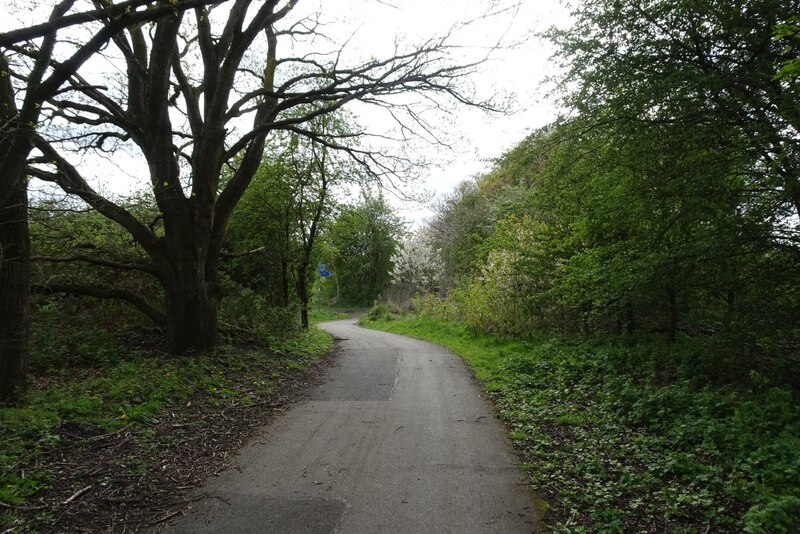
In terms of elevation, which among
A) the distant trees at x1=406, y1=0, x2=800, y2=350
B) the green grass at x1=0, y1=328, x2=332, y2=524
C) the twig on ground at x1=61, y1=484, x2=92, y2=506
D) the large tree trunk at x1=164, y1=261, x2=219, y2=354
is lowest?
the twig on ground at x1=61, y1=484, x2=92, y2=506

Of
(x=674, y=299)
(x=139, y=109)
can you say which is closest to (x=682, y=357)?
(x=674, y=299)

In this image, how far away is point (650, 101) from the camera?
6.32 m

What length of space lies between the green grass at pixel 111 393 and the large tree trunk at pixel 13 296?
1.06ft

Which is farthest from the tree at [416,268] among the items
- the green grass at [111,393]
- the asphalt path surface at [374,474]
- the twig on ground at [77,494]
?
the twig on ground at [77,494]

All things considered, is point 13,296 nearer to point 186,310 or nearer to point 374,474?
point 186,310

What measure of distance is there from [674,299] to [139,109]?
10.3 metres

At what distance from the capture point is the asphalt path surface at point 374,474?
3717 millimetres

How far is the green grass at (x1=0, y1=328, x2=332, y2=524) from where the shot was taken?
171 inches

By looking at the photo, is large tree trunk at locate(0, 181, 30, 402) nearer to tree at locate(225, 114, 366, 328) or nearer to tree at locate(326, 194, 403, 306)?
tree at locate(225, 114, 366, 328)

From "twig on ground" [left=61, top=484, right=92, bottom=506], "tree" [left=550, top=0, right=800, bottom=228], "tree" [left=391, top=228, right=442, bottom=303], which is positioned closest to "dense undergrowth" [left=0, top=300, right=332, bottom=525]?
"twig on ground" [left=61, top=484, right=92, bottom=506]

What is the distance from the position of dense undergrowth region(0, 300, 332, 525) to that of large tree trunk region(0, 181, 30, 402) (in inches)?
12.8

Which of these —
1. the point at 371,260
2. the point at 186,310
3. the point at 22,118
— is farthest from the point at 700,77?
the point at 371,260

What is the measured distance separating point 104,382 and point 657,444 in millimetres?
7182

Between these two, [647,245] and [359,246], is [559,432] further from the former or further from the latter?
[359,246]
